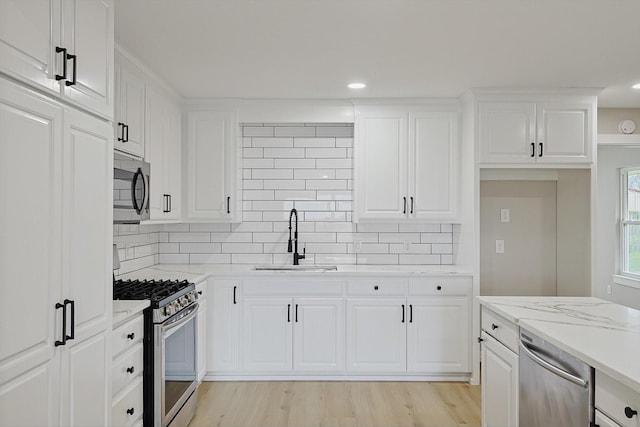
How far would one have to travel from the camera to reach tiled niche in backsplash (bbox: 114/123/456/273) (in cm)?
458

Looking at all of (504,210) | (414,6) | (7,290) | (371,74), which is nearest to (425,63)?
(371,74)

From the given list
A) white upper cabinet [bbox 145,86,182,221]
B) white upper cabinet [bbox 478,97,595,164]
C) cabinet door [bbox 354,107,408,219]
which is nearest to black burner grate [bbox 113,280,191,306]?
white upper cabinet [bbox 145,86,182,221]

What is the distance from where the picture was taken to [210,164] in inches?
169

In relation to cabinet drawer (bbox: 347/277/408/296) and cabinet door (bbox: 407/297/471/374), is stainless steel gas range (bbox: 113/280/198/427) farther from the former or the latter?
cabinet door (bbox: 407/297/471/374)

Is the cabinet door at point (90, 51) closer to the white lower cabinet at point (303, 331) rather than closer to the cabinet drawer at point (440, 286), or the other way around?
the white lower cabinet at point (303, 331)

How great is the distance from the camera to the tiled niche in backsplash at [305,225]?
4.58 meters

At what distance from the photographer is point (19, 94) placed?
4.67ft

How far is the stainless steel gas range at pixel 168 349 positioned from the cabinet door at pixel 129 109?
0.90 meters

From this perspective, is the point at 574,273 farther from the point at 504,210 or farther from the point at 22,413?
the point at 22,413

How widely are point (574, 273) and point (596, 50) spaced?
1957 millimetres

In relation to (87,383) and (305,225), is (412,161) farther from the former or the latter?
(87,383)

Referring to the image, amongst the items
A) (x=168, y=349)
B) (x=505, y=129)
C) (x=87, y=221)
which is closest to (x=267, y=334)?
(x=168, y=349)

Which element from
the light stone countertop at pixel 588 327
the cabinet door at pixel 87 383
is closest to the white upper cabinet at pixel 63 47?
the cabinet door at pixel 87 383

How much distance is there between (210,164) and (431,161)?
198cm
